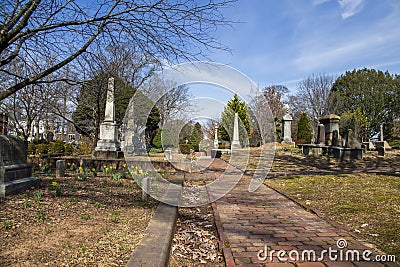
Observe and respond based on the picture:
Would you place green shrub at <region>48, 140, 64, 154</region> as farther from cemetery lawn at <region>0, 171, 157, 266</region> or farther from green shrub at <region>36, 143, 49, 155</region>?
cemetery lawn at <region>0, 171, 157, 266</region>

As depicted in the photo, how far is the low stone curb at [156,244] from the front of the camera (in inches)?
95.2

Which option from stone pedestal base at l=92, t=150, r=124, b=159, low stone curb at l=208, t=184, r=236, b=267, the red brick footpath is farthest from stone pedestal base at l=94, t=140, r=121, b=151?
low stone curb at l=208, t=184, r=236, b=267

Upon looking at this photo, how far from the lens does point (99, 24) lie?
4.61m

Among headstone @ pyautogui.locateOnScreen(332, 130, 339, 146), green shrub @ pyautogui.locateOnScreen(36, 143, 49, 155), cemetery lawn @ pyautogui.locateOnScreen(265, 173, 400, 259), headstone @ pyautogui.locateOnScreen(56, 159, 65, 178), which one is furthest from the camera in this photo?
green shrub @ pyautogui.locateOnScreen(36, 143, 49, 155)

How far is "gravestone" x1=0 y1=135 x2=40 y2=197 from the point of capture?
4.94m

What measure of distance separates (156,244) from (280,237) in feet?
5.42

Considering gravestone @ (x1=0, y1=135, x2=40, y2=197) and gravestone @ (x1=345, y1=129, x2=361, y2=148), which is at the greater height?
gravestone @ (x1=345, y1=129, x2=361, y2=148)

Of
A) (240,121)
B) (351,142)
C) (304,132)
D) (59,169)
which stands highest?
(240,121)

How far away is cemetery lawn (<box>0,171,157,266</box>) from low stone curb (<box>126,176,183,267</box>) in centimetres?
13

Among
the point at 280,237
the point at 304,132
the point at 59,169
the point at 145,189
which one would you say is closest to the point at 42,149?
the point at 59,169

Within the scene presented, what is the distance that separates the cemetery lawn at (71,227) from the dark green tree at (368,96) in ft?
132

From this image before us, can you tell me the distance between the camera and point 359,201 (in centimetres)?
527

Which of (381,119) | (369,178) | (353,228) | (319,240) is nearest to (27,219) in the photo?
(319,240)

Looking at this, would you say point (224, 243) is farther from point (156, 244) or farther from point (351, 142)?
point (351, 142)
